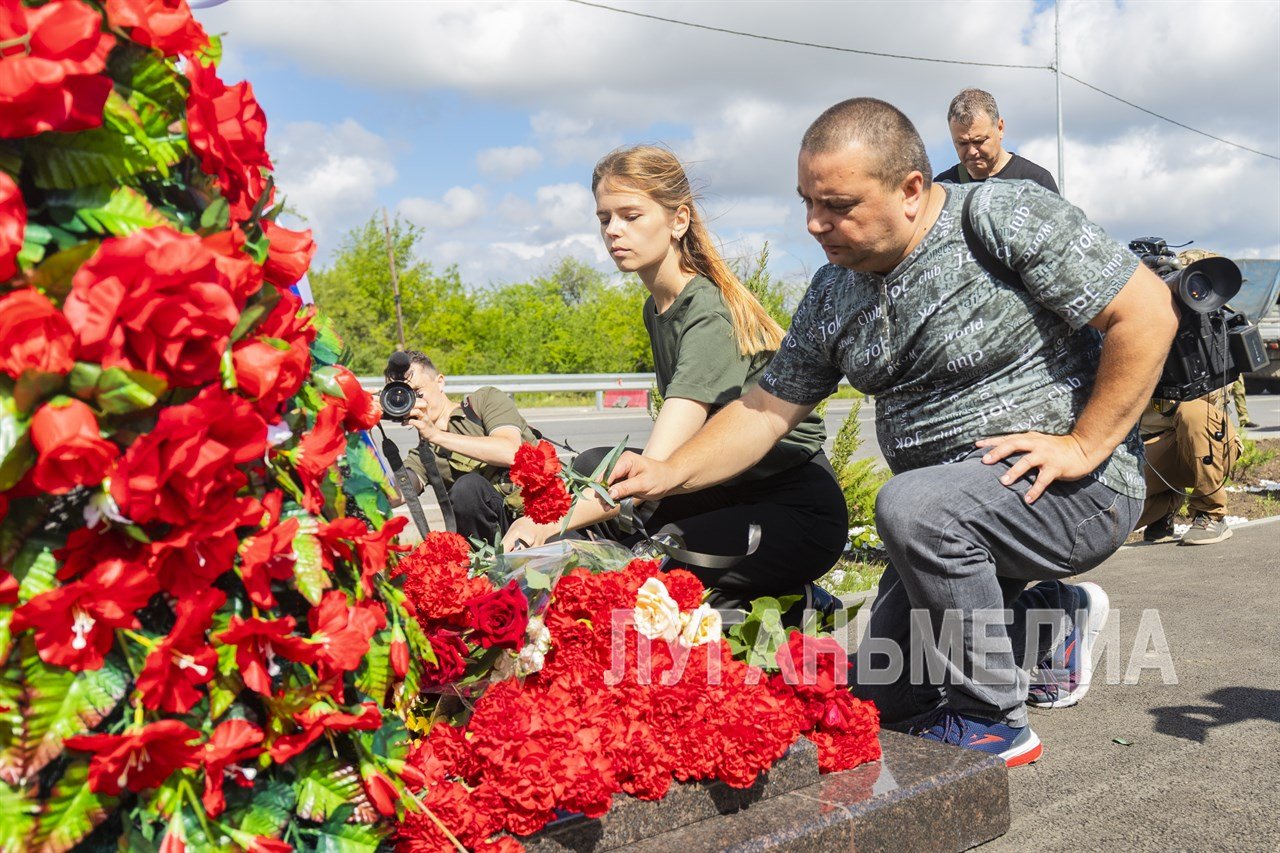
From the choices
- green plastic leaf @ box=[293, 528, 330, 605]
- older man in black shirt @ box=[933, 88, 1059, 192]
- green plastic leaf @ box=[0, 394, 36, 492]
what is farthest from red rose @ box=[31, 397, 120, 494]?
older man in black shirt @ box=[933, 88, 1059, 192]

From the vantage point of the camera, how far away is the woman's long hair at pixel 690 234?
12.7 feet

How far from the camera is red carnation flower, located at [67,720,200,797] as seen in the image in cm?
148

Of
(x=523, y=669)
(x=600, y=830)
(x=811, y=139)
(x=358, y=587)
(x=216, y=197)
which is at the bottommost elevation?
(x=600, y=830)

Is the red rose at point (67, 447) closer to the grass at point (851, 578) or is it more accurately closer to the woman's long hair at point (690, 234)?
the woman's long hair at point (690, 234)

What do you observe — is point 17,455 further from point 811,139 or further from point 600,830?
point 811,139

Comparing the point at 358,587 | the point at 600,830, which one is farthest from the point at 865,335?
the point at 358,587

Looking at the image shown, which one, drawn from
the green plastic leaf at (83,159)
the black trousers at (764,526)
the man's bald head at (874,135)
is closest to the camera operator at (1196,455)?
the black trousers at (764,526)

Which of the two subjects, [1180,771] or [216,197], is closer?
[216,197]

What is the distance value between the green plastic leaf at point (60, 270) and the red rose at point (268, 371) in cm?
22

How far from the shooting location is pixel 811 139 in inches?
121

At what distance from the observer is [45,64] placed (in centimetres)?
134

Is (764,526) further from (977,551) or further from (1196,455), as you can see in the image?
(1196,455)

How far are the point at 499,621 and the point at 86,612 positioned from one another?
3.60 ft

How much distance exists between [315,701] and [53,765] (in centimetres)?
35
